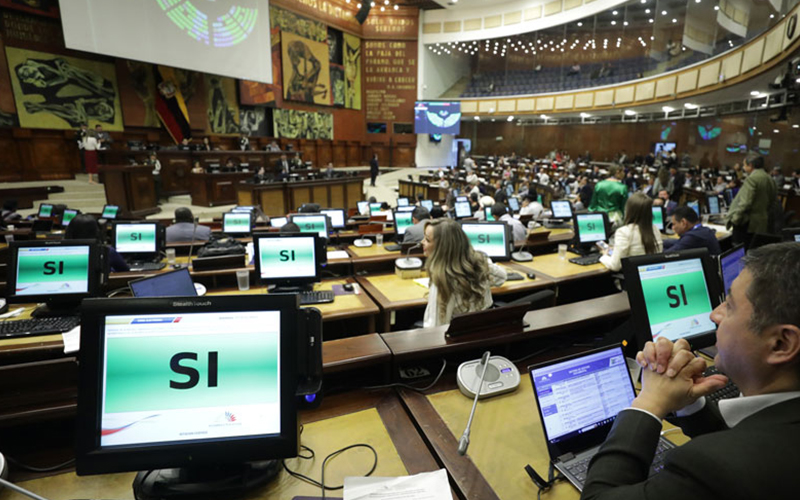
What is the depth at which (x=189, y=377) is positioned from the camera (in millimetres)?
1109

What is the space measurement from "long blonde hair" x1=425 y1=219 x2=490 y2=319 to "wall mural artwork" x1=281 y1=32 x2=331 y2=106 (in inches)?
594

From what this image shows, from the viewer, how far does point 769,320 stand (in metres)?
0.85

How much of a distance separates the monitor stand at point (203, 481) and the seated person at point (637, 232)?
3.33m

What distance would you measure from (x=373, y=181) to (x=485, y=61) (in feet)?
37.8

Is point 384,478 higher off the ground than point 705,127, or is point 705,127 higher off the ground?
point 705,127

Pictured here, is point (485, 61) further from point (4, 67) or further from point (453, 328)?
point (453, 328)

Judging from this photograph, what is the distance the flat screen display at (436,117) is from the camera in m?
18.9

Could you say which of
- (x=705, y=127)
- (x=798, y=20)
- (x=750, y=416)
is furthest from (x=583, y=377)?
(x=705, y=127)

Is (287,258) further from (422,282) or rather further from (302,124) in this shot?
(302,124)

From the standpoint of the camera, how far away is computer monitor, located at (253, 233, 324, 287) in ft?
10.8

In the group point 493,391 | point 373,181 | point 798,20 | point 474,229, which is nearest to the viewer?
point 493,391

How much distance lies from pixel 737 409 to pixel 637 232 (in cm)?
300

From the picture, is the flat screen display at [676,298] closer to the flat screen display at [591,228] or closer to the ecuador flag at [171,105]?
the flat screen display at [591,228]

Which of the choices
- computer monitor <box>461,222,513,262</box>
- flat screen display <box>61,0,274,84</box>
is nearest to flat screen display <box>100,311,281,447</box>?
computer monitor <box>461,222,513,262</box>
